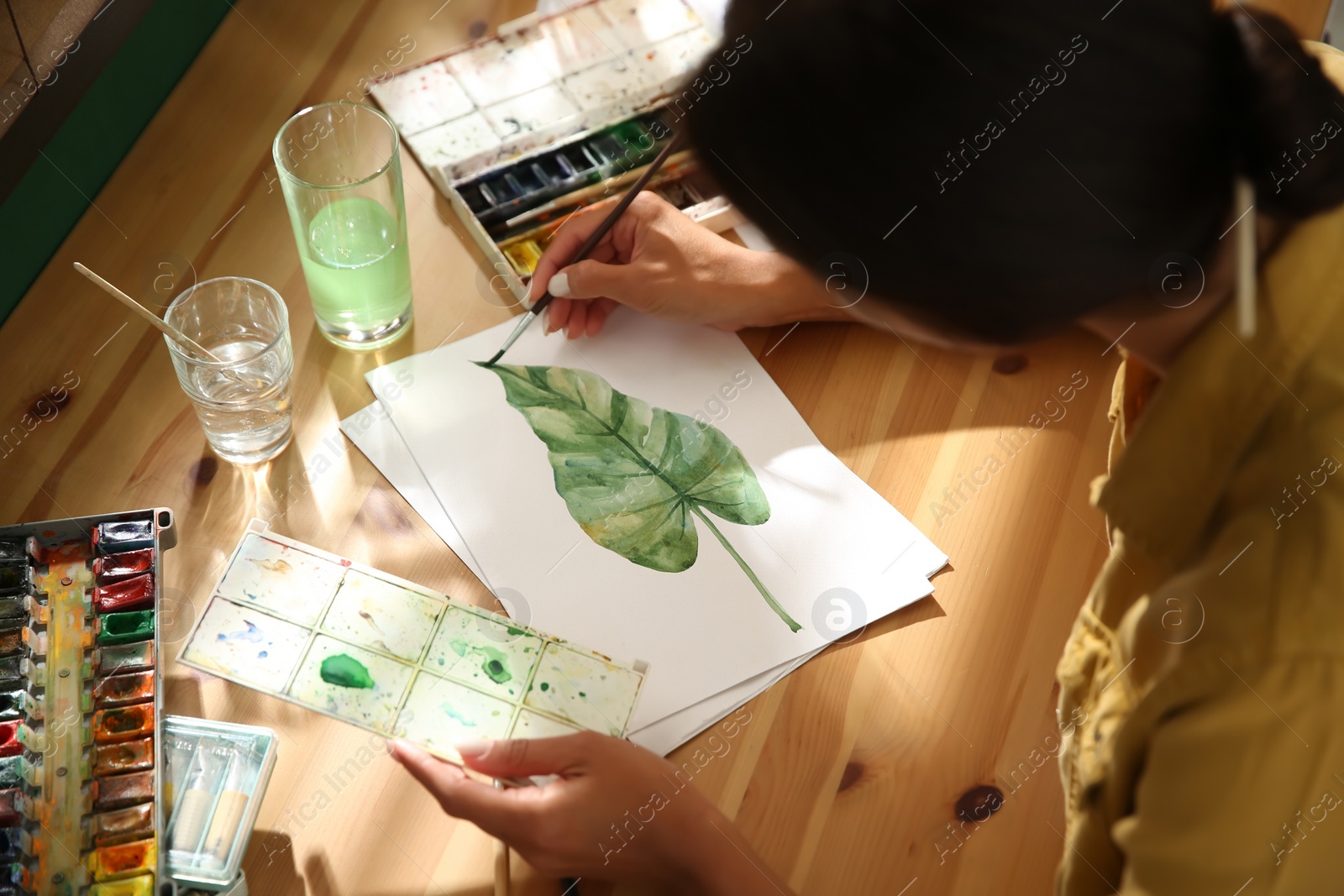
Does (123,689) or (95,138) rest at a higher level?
(95,138)

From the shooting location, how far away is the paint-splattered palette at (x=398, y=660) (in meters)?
0.70

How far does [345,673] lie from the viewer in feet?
2.33

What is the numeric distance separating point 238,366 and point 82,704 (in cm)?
25

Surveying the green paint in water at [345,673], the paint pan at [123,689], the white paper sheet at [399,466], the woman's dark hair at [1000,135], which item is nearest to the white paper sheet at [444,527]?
the white paper sheet at [399,466]

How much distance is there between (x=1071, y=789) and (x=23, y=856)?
2.05 feet

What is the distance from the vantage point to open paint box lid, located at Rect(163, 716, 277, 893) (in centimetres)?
61

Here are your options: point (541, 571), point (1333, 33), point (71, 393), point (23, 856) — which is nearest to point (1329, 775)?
point (541, 571)

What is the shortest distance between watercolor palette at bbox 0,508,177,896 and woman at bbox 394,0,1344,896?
0.55ft

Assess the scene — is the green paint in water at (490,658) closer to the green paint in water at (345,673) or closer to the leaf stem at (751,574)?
the green paint in water at (345,673)

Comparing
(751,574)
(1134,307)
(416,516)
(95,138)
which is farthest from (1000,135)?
(95,138)

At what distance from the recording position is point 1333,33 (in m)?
1.30

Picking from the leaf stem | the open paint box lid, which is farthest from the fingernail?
the leaf stem

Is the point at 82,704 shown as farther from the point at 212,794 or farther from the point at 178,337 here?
the point at 178,337

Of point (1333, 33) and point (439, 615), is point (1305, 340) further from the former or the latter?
point (1333, 33)
